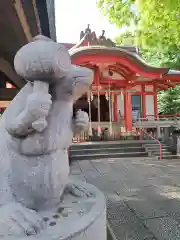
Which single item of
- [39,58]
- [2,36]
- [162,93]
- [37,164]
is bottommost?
[37,164]

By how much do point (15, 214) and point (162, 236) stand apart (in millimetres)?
2113

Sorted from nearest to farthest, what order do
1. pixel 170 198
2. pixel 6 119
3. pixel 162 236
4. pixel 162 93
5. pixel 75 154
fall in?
1. pixel 6 119
2. pixel 162 236
3. pixel 170 198
4. pixel 75 154
5. pixel 162 93

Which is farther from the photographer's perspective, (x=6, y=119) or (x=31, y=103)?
(x=6, y=119)

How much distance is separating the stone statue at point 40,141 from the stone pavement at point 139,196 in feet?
5.46

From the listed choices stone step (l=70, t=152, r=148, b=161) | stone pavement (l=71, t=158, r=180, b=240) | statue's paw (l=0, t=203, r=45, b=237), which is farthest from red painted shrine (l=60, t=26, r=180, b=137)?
statue's paw (l=0, t=203, r=45, b=237)

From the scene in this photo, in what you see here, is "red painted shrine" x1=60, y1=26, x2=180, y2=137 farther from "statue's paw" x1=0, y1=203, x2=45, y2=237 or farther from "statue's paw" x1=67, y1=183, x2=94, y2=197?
"statue's paw" x1=0, y1=203, x2=45, y2=237

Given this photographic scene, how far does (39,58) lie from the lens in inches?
42.6

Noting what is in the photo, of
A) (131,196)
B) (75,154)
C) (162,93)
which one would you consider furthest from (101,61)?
(162,93)

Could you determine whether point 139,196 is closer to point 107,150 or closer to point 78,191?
point 78,191

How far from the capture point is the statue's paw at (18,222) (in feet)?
3.32

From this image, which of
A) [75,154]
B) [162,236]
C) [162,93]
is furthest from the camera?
[162,93]

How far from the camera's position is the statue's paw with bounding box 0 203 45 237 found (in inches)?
39.8

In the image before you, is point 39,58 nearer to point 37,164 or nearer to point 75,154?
point 37,164

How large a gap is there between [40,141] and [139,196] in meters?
3.26
